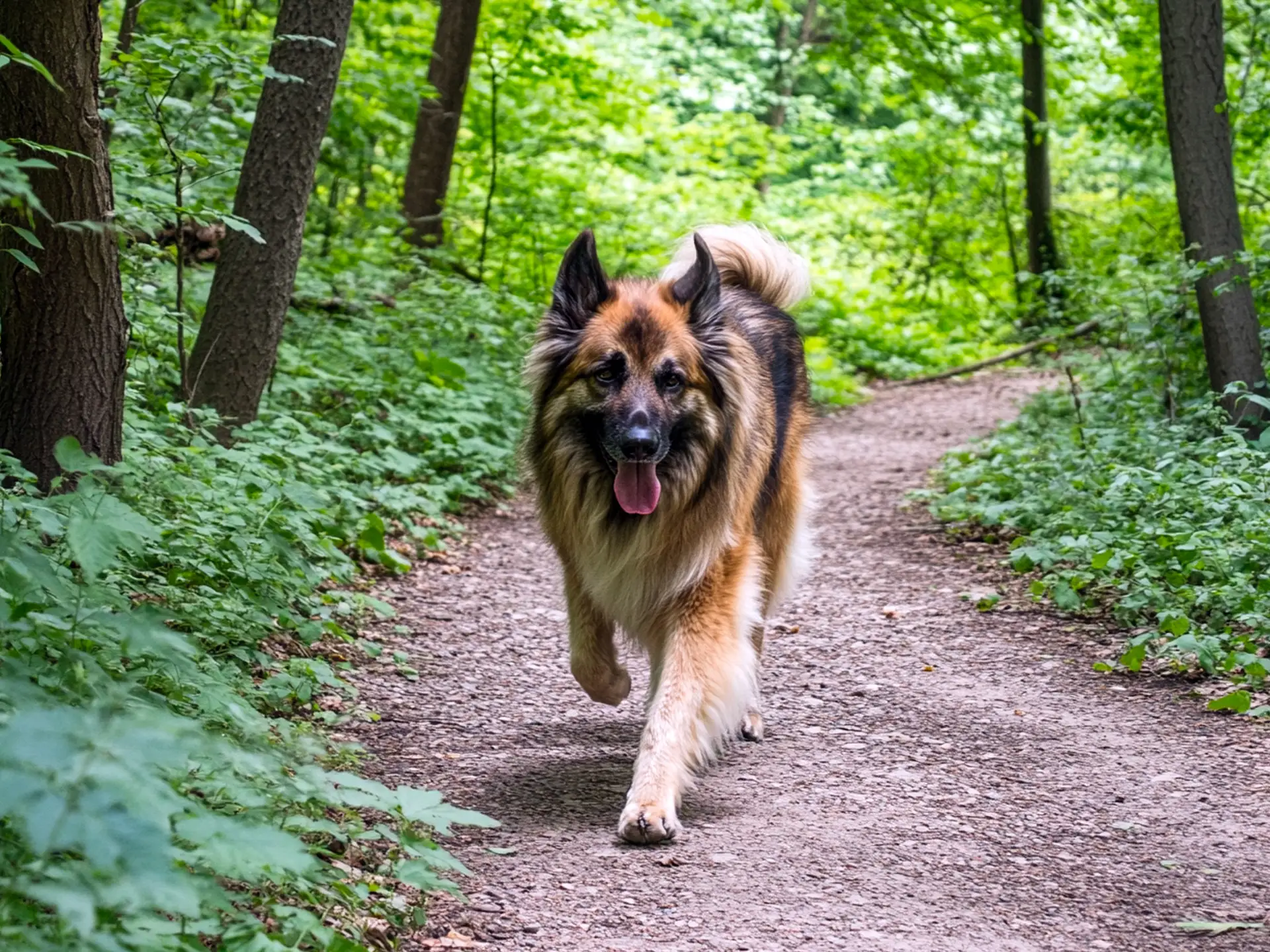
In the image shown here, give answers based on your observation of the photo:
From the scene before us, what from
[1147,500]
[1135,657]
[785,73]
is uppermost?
[785,73]

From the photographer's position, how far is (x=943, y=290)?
66.5ft

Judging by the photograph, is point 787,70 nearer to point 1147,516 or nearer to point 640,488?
point 1147,516

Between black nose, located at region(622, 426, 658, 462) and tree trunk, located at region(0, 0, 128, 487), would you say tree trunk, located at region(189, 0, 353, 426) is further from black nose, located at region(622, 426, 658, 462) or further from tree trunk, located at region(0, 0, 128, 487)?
black nose, located at region(622, 426, 658, 462)

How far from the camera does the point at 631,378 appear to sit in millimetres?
4359

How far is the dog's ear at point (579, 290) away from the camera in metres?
4.50

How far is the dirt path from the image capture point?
129 inches

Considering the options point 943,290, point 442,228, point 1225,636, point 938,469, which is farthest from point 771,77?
point 1225,636

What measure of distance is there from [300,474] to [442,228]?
740 centimetres

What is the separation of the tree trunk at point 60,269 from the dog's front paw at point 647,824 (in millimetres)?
2187

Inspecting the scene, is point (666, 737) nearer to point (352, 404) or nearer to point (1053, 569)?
point (1053, 569)

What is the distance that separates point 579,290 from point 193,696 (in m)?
1.99

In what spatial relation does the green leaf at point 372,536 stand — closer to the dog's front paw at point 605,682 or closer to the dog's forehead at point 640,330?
the dog's front paw at point 605,682

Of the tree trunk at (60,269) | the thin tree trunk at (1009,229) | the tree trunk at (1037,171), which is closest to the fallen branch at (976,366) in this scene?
the tree trunk at (1037,171)

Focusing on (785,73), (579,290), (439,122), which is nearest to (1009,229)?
(785,73)
